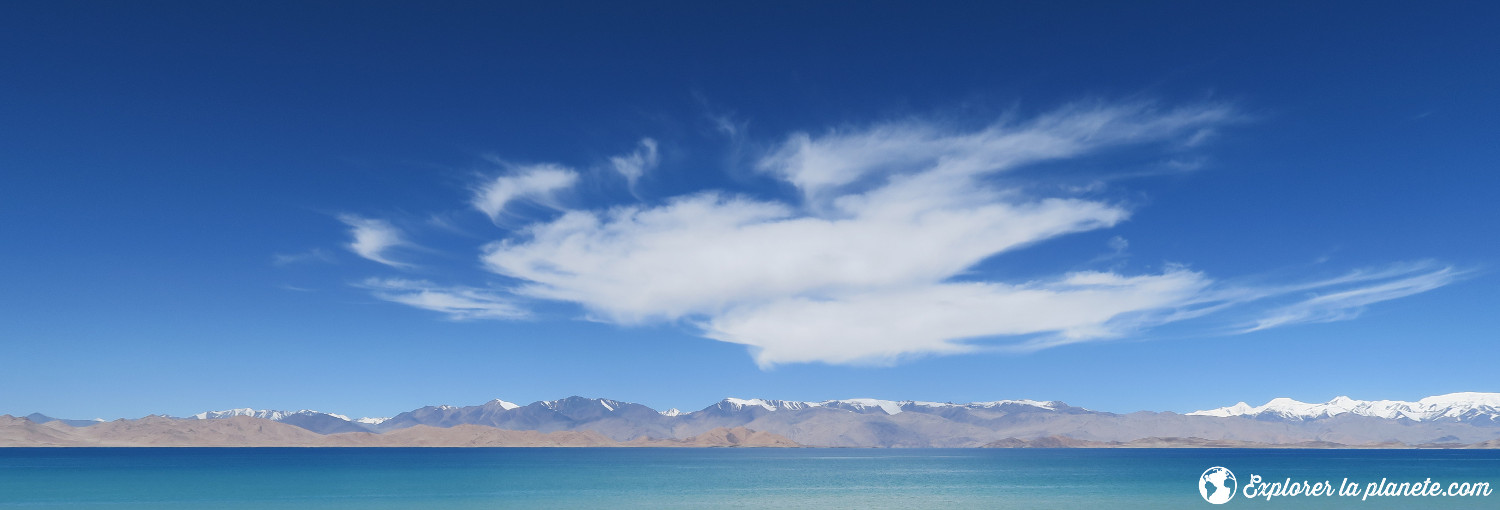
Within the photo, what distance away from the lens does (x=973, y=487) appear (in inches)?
3949

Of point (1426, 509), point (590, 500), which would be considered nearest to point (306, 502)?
point (590, 500)

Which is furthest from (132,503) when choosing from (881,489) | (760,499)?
(881,489)

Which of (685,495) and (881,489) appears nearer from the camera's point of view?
(685,495)

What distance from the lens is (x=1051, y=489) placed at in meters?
96.2

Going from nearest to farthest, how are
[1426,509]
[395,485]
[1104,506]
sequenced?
[1426,509] < [1104,506] < [395,485]

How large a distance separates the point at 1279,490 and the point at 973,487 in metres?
29.9

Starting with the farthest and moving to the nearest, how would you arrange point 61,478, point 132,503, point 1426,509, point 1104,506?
point 61,478 → point 132,503 → point 1104,506 → point 1426,509

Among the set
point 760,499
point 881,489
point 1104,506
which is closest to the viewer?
point 1104,506

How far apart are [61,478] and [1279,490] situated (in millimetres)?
146394

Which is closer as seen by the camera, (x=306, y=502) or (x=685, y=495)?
(x=306, y=502)

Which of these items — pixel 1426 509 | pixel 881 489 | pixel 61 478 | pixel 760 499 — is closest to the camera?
pixel 1426 509

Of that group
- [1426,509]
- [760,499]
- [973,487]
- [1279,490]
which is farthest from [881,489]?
[1426,509]

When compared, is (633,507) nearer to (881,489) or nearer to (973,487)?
(881,489)

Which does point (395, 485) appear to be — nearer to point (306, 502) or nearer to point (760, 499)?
point (306, 502)
